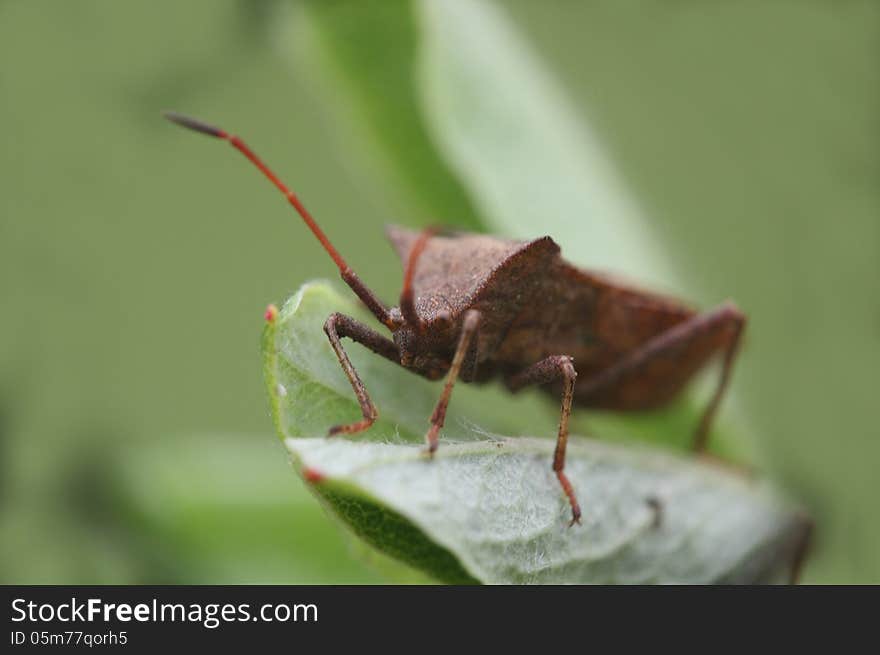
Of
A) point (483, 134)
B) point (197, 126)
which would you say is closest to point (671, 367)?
point (483, 134)

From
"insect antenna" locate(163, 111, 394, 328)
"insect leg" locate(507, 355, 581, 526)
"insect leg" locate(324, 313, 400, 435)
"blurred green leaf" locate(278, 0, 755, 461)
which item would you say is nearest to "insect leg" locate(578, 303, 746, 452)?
"blurred green leaf" locate(278, 0, 755, 461)

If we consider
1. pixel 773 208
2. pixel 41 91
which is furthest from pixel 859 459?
pixel 41 91

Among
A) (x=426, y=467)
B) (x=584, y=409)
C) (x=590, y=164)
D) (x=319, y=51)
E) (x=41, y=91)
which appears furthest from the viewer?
(x=41, y=91)

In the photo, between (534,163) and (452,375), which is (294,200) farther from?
(534,163)

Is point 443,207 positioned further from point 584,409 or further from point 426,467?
point 426,467
